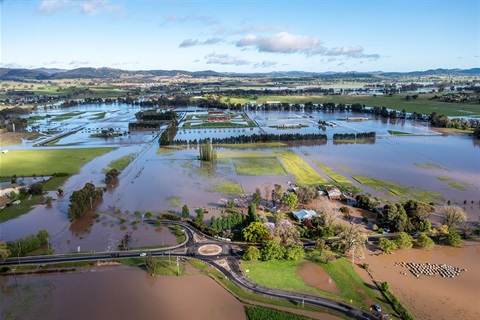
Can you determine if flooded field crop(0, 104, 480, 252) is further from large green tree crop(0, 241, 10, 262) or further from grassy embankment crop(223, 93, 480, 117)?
grassy embankment crop(223, 93, 480, 117)

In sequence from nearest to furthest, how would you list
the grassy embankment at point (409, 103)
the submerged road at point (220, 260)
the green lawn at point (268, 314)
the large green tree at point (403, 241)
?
the green lawn at point (268, 314), the submerged road at point (220, 260), the large green tree at point (403, 241), the grassy embankment at point (409, 103)

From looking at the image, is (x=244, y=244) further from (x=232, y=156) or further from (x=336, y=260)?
(x=232, y=156)

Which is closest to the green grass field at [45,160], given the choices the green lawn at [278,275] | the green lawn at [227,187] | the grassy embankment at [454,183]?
the green lawn at [227,187]

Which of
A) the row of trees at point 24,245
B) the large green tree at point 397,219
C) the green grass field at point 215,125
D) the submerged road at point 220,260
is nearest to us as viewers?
the submerged road at point 220,260

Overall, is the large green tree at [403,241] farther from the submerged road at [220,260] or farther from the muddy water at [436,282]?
the submerged road at [220,260]

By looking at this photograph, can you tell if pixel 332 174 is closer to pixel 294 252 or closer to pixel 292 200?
pixel 292 200

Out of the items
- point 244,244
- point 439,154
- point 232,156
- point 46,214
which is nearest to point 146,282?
point 244,244

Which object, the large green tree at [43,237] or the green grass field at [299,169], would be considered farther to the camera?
the green grass field at [299,169]

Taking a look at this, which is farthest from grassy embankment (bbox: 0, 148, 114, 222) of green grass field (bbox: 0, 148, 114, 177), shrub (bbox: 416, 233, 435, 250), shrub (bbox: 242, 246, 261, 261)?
shrub (bbox: 416, 233, 435, 250)
